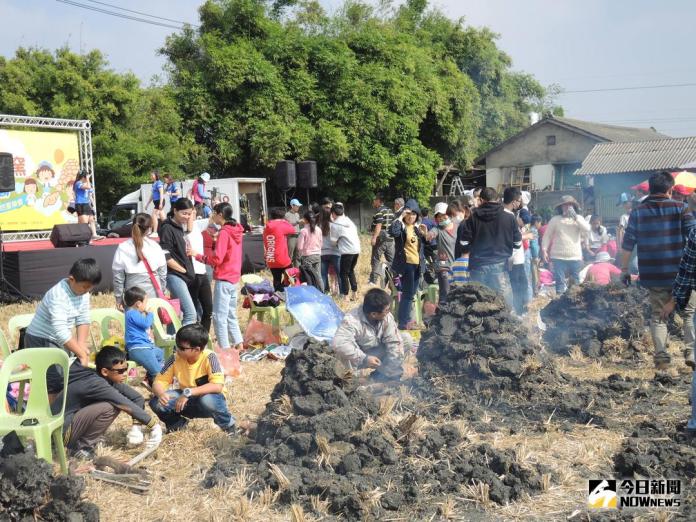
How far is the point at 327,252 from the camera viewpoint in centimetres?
1227

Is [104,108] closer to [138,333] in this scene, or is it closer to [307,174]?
[307,174]

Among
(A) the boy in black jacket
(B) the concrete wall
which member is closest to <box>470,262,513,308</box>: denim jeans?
(A) the boy in black jacket

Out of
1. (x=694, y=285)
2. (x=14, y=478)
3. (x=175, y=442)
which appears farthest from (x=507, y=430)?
(x=14, y=478)

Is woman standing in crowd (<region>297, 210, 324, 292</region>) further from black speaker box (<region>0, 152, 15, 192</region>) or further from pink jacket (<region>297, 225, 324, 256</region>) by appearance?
black speaker box (<region>0, 152, 15, 192</region>)

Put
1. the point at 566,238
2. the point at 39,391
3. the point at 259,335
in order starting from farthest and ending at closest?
the point at 566,238, the point at 259,335, the point at 39,391

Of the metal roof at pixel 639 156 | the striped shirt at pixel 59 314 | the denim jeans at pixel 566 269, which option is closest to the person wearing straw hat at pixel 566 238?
the denim jeans at pixel 566 269

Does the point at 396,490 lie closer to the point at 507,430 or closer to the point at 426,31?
the point at 507,430

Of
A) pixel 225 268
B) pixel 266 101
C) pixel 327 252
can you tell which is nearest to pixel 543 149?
pixel 266 101

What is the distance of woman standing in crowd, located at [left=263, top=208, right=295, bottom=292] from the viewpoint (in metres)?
10.9

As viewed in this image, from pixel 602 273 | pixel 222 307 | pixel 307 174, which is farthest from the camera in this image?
pixel 307 174

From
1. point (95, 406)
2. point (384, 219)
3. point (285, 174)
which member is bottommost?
point (95, 406)

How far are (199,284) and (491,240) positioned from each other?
3.42 metres

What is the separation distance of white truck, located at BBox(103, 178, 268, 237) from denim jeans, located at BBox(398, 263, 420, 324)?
37.6ft
